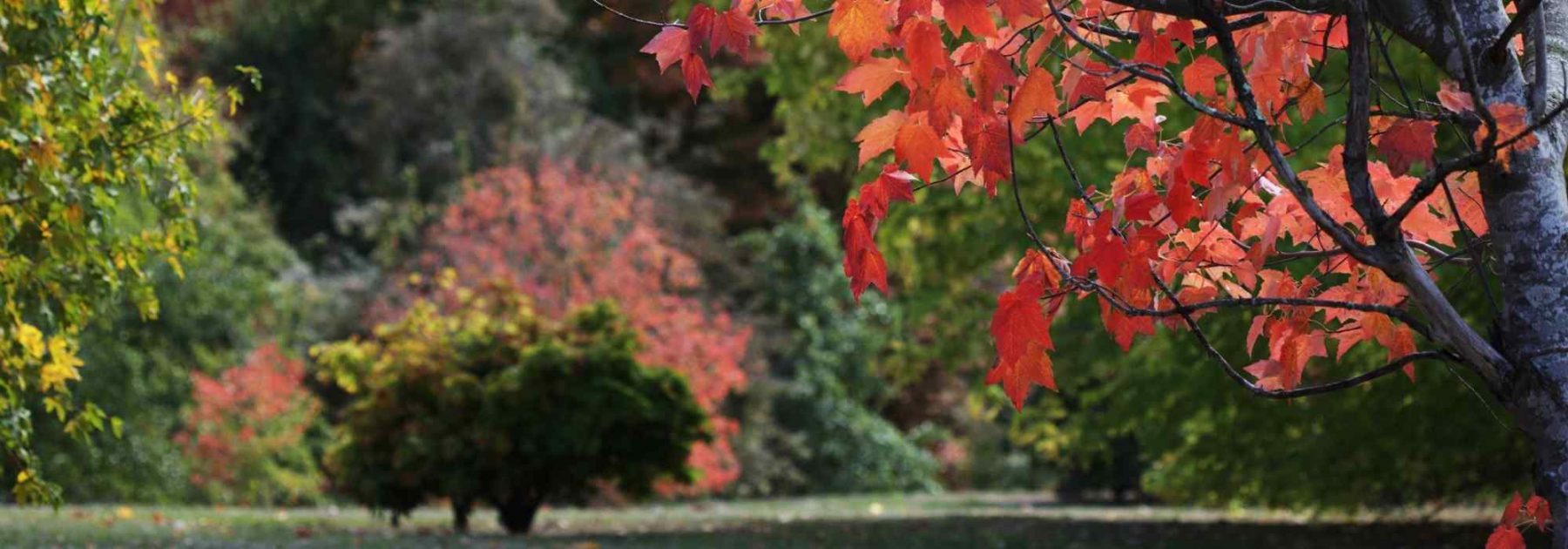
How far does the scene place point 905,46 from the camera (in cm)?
281

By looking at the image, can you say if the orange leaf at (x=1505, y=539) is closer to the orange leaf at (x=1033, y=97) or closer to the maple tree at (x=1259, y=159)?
the maple tree at (x=1259, y=159)

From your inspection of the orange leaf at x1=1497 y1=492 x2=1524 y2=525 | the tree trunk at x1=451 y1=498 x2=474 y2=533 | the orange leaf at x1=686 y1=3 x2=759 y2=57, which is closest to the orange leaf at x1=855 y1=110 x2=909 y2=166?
the orange leaf at x1=686 y1=3 x2=759 y2=57

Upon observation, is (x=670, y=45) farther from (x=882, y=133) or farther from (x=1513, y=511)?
(x=1513, y=511)

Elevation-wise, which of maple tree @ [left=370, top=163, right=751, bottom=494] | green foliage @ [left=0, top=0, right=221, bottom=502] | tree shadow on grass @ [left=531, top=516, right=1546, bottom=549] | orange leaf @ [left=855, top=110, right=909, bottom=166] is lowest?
tree shadow on grass @ [left=531, top=516, right=1546, bottom=549]

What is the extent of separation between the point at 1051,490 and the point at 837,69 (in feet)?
38.6

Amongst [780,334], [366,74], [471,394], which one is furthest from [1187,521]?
[366,74]

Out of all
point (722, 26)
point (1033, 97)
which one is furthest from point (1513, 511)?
point (722, 26)

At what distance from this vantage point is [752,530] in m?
11.9

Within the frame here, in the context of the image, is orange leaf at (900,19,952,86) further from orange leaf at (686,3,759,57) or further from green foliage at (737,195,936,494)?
green foliage at (737,195,936,494)

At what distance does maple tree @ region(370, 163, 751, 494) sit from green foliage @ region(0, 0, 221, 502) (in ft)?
37.9

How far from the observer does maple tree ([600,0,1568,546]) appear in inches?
105

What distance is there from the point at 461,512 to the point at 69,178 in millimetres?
5927

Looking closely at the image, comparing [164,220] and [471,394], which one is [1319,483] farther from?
[164,220]

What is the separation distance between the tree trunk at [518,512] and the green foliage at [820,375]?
10.0 m
